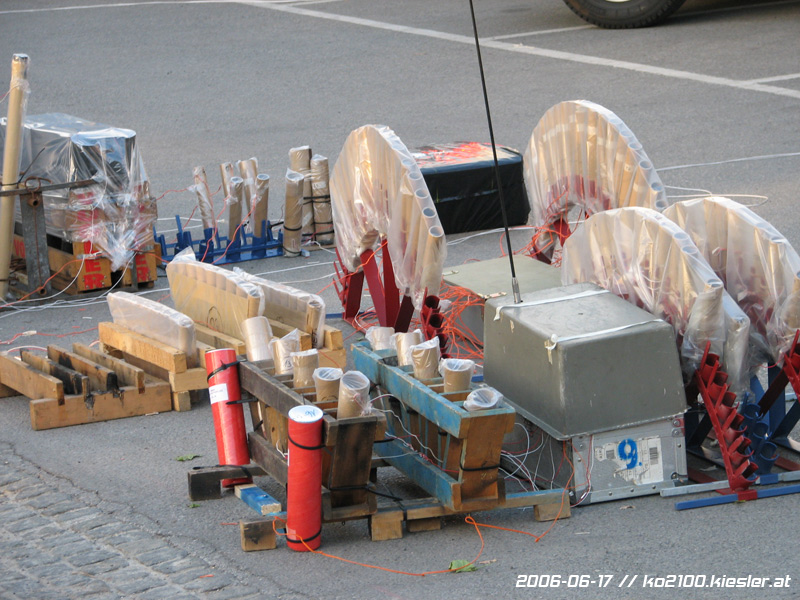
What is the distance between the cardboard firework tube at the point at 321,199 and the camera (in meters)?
10.6

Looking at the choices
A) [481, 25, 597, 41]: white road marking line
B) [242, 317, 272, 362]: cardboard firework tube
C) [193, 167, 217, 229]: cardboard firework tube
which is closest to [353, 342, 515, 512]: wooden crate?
[242, 317, 272, 362]: cardboard firework tube

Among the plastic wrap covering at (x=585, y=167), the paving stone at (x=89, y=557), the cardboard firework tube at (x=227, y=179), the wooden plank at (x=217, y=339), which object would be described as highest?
the plastic wrap covering at (x=585, y=167)

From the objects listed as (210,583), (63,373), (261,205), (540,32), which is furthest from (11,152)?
(540,32)

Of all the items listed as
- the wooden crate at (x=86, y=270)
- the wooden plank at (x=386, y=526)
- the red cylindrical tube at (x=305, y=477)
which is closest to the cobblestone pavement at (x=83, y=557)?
the red cylindrical tube at (x=305, y=477)

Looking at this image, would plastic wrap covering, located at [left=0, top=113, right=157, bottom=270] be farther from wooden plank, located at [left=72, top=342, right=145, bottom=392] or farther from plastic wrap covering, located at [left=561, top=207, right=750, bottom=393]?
plastic wrap covering, located at [left=561, top=207, right=750, bottom=393]

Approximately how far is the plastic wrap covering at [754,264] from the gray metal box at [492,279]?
1633 millimetres

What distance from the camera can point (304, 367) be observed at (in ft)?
19.4

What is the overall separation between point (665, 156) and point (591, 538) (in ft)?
27.2

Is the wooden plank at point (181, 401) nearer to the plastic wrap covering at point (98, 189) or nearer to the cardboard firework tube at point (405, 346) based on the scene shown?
the cardboard firework tube at point (405, 346)

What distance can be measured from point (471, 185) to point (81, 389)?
4.54 m

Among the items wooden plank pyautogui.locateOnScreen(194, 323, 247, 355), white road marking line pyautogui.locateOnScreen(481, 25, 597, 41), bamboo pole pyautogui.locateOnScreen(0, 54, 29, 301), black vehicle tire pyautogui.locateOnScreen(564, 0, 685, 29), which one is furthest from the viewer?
white road marking line pyautogui.locateOnScreen(481, 25, 597, 41)

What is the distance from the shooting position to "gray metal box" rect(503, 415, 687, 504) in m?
5.82

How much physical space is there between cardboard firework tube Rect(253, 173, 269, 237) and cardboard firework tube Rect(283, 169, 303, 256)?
0.60ft

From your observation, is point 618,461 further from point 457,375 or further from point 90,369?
point 90,369
